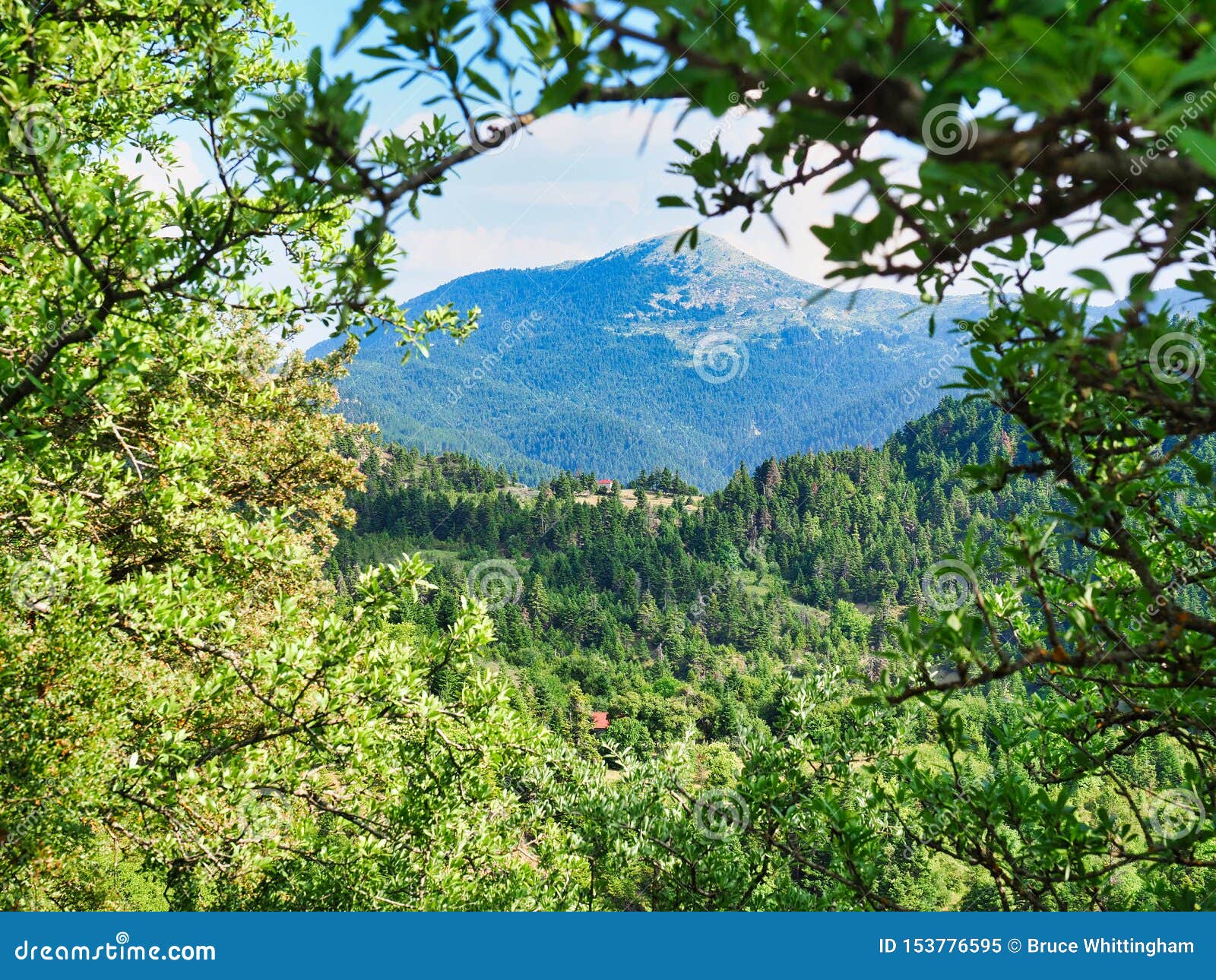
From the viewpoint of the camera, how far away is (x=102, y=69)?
13.8ft

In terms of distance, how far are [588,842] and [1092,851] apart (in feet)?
17.4

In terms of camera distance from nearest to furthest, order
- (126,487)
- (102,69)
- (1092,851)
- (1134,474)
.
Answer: (1134,474), (1092,851), (102,69), (126,487)

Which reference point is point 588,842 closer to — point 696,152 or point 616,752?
point 616,752

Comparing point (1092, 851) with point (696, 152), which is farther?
point (1092, 851)

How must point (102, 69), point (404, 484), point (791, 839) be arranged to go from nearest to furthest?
point (102, 69) → point (791, 839) → point (404, 484)

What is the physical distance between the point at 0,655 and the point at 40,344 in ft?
8.39

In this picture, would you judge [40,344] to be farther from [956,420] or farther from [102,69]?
[956,420]

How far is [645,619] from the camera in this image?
96.1m

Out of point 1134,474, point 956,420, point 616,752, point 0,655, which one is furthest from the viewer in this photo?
point 956,420

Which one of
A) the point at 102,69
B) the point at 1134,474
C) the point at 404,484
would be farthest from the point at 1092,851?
the point at 404,484

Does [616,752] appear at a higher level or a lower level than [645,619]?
higher

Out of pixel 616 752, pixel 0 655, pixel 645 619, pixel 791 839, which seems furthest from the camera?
pixel 645 619

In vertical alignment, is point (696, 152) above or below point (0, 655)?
above

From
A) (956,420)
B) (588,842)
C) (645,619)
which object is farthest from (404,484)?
(588,842)
